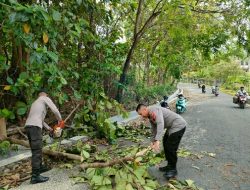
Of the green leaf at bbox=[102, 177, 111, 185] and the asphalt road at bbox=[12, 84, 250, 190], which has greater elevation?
the green leaf at bbox=[102, 177, 111, 185]

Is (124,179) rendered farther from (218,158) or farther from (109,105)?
(109,105)

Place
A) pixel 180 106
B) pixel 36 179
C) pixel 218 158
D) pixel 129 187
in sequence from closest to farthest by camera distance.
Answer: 1. pixel 129 187
2. pixel 36 179
3. pixel 218 158
4. pixel 180 106

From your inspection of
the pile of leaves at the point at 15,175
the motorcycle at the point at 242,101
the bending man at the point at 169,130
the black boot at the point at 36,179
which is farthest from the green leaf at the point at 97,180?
the motorcycle at the point at 242,101

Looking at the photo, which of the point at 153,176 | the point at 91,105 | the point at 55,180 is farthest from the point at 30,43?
the point at 91,105

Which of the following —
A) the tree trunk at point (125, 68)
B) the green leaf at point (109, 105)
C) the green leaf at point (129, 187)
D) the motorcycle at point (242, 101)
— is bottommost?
the motorcycle at point (242, 101)

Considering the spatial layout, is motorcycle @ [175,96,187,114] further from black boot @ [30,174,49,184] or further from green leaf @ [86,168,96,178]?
black boot @ [30,174,49,184]

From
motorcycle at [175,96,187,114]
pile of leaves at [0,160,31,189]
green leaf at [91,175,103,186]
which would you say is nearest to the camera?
green leaf at [91,175,103,186]

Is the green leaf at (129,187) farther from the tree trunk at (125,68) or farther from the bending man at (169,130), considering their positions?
the tree trunk at (125,68)

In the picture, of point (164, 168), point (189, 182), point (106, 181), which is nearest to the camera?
point (106, 181)

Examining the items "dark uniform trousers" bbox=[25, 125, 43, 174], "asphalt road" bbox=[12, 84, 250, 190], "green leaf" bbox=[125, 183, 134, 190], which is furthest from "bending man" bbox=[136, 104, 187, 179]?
"dark uniform trousers" bbox=[25, 125, 43, 174]

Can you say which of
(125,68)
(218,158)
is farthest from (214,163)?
(125,68)

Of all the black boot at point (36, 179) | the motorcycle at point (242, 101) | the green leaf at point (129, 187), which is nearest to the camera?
the green leaf at point (129, 187)

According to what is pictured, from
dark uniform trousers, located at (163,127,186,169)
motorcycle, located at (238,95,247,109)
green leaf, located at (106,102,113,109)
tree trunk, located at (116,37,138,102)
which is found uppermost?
tree trunk, located at (116,37,138,102)

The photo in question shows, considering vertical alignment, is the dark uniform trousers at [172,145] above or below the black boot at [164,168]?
above
